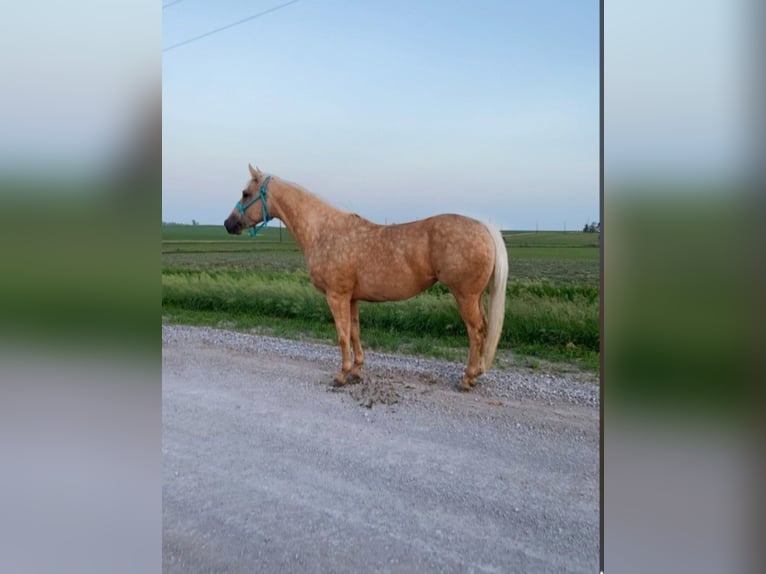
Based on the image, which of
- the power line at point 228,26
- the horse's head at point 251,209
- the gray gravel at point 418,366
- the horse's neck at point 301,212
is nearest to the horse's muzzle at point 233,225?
the horse's head at point 251,209

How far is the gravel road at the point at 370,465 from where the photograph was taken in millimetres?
2145

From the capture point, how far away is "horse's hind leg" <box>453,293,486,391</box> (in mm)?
2371

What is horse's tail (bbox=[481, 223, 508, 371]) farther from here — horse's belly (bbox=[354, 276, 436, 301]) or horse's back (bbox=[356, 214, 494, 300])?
horse's belly (bbox=[354, 276, 436, 301])

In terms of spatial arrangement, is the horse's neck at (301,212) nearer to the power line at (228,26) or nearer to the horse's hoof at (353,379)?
the horse's hoof at (353,379)

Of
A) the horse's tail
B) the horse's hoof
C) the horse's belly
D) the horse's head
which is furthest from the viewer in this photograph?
the horse's head

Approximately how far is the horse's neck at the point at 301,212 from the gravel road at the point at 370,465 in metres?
0.57

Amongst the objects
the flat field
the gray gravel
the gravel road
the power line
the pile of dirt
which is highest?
the power line

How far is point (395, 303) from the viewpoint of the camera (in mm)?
2568

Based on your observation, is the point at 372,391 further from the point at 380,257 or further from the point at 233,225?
the point at 233,225

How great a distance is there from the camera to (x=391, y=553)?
2.24 m

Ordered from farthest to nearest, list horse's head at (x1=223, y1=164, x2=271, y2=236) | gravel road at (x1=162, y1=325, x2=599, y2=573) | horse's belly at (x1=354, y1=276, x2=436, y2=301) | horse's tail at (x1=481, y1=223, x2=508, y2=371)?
horse's head at (x1=223, y1=164, x2=271, y2=236) → horse's belly at (x1=354, y1=276, x2=436, y2=301) → horse's tail at (x1=481, y1=223, x2=508, y2=371) → gravel road at (x1=162, y1=325, x2=599, y2=573)

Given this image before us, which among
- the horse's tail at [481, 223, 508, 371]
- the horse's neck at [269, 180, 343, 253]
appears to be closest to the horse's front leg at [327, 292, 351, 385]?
the horse's neck at [269, 180, 343, 253]

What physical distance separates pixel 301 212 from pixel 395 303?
0.65 m

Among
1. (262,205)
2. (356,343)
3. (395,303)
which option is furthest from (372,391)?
(262,205)
